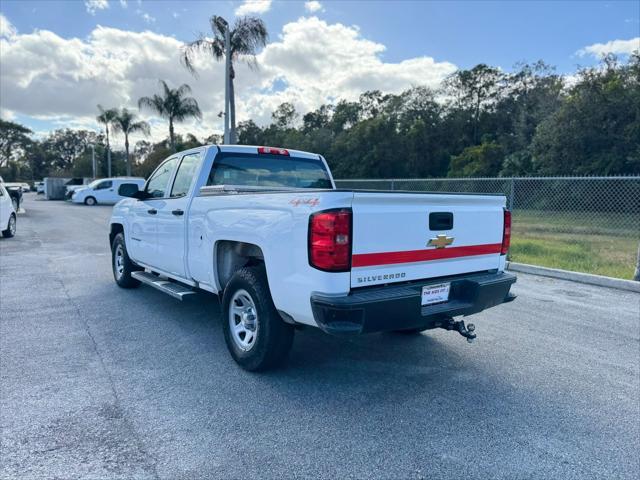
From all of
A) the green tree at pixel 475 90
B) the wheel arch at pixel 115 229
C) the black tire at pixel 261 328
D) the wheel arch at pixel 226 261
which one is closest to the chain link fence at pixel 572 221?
the wheel arch at pixel 115 229

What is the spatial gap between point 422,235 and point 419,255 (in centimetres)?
15

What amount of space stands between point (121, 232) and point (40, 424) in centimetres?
434

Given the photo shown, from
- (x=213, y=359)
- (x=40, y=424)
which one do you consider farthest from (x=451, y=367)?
(x=40, y=424)

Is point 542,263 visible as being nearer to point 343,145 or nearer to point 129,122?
point 343,145

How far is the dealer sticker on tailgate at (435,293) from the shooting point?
3.36 meters

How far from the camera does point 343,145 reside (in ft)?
144

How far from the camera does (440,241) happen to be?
3.49 meters

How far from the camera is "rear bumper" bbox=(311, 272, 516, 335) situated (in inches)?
116

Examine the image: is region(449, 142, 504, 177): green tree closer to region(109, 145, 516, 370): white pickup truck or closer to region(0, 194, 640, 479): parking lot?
region(0, 194, 640, 479): parking lot

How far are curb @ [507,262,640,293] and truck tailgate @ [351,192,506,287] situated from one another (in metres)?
4.67

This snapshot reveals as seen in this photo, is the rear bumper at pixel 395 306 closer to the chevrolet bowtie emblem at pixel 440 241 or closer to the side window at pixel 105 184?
the chevrolet bowtie emblem at pixel 440 241

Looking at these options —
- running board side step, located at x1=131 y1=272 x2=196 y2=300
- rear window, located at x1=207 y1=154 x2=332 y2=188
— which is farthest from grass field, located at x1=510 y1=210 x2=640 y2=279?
running board side step, located at x1=131 y1=272 x2=196 y2=300

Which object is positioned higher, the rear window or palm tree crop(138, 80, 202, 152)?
palm tree crop(138, 80, 202, 152)

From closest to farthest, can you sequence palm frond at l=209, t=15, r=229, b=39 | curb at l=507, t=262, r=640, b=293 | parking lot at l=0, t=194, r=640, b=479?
1. parking lot at l=0, t=194, r=640, b=479
2. curb at l=507, t=262, r=640, b=293
3. palm frond at l=209, t=15, r=229, b=39
